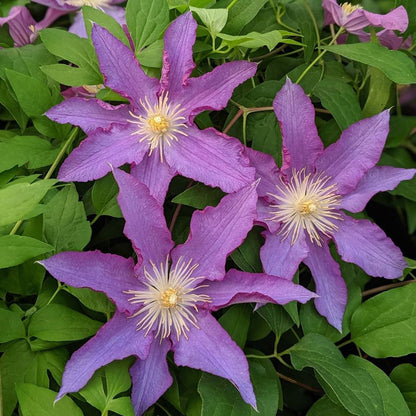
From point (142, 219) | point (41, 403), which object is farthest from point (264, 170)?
point (41, 403)

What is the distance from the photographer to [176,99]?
2.54 feet

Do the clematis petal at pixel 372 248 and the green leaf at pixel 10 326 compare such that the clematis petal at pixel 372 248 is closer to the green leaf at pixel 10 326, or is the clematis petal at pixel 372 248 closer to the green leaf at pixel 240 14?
the green leaf at pixel 240 14

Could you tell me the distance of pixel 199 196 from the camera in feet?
2.44

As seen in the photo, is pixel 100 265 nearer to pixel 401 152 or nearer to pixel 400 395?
pixel 400 395

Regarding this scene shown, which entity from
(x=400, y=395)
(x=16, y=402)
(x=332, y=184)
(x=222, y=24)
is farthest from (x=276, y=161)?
(x=16, y=402)

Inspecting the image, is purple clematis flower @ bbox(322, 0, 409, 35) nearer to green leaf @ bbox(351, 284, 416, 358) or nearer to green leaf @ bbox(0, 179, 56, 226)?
green leaf @ bbox(351, 284, 416, 358)

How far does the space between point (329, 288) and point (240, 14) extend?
39 cm

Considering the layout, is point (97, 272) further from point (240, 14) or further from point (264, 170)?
point (240, 14)

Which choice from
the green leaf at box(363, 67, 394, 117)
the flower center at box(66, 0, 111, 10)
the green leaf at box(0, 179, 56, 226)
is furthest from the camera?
the flower center at box(66, 0, 111, 10)

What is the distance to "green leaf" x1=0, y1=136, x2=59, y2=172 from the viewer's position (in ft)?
2.50

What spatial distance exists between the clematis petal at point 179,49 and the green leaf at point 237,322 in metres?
0.29

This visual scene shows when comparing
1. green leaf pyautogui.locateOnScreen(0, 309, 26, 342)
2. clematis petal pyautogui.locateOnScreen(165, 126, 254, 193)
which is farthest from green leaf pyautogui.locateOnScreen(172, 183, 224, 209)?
green leaf pyautogui.locateOnScreen(0, 309, 26, 342)

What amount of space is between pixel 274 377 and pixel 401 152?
1.58 feet

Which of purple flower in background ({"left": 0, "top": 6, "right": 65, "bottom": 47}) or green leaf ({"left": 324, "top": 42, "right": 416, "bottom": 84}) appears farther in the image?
purple flower in background ({"left": 0, "top": 6, "right": 65, "bottom": 47})
